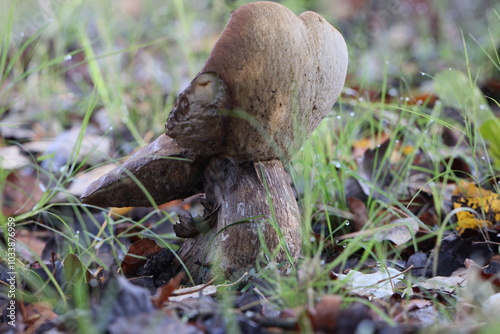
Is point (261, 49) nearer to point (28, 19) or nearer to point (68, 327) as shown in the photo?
point (68, 327)

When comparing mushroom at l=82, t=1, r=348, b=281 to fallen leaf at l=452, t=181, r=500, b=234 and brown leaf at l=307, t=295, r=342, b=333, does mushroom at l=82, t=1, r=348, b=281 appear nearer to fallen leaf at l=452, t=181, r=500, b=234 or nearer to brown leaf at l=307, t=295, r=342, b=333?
brown leaf at l=307, t=295, r=342, b=333

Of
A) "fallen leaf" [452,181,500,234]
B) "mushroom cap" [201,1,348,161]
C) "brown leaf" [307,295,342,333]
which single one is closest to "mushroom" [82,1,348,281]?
"mushroom cap" [201,1,348,161]

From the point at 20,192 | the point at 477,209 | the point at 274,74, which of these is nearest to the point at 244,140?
the point at 274,74

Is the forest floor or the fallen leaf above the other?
the forest floor

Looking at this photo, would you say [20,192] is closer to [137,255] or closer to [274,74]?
[137,255]

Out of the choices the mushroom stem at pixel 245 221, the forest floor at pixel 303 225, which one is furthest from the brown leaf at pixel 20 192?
the mushroom stem at pixel 245 221

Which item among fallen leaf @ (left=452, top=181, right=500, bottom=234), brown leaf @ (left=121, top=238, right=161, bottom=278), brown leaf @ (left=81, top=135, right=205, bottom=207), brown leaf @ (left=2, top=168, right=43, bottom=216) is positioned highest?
brown leaf @ (left=81, top=135, right=205, bottom=207)
